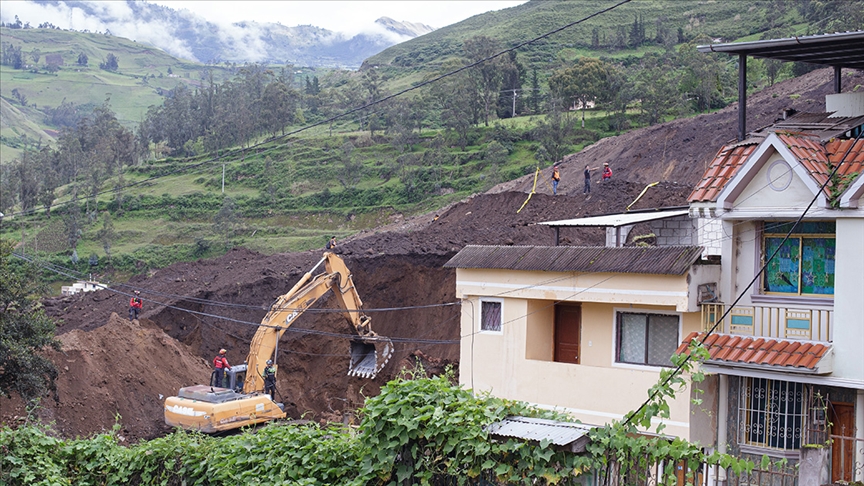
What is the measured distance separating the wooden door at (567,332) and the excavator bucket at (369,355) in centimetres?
1407

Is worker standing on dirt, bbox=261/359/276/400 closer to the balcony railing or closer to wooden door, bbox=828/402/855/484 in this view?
the balcony railing

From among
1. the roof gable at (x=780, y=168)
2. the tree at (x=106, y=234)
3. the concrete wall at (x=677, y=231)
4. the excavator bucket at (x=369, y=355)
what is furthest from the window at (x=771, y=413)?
the tree at (x=106, y=234)

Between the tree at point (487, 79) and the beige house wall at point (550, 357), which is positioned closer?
the beige house wall at point (550, 357)

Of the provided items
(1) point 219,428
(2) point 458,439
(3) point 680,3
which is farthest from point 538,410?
(3) point 680,3

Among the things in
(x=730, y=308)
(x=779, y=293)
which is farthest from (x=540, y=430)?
(x=779, y=293)

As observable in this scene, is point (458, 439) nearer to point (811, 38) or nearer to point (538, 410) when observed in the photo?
point (538, 410)

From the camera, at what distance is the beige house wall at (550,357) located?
15.9 metres

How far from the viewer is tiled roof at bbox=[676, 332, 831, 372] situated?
12.6 m

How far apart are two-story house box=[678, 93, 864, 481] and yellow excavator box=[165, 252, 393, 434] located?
1150cm

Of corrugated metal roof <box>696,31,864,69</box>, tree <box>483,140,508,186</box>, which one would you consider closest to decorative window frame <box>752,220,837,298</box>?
corrugated metal roof <box>696,31,864,69</box>

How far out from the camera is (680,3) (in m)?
111

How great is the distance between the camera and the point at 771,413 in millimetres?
13688

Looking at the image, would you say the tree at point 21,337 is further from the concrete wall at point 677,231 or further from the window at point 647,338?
the concrete wall at point 677,231

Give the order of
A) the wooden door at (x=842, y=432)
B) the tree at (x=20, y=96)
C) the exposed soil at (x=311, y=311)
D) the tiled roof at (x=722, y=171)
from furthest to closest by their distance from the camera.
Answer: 1. the tree at (x=20, y=96)
2. the exposed soil at (x=311, y=311)
3. the tiled roof at (x=722, y=171)
4. the wooden door at (x=842, y=432)
